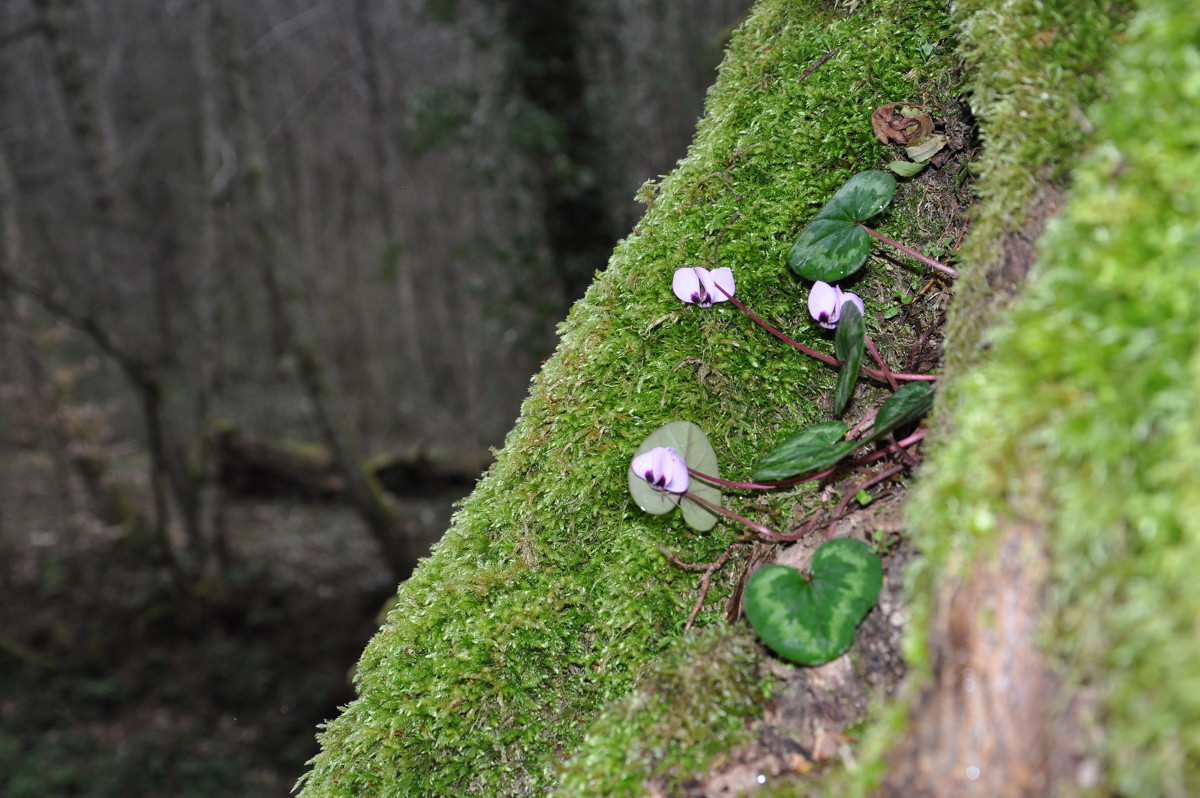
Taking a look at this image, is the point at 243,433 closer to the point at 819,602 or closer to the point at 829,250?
the point at 829,250

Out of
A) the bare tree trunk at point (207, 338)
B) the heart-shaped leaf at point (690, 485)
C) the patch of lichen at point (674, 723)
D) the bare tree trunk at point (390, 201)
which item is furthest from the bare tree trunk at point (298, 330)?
the patch of lichen at point (674, 723)

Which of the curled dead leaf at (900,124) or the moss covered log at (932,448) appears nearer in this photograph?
the moss covered log at (932,448)

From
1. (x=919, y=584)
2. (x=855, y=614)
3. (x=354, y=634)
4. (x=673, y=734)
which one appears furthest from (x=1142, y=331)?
(x=354, y=634)

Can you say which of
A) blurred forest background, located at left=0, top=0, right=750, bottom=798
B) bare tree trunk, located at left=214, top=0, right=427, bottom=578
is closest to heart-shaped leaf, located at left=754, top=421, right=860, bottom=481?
blurred forest background, located at left=0, top=0, right=750, bottom=798

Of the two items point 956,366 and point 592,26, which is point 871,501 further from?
point 592,26

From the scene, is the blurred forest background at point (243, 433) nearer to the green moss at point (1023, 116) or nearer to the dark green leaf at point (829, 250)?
the dark green leaf at point (829, 250)
